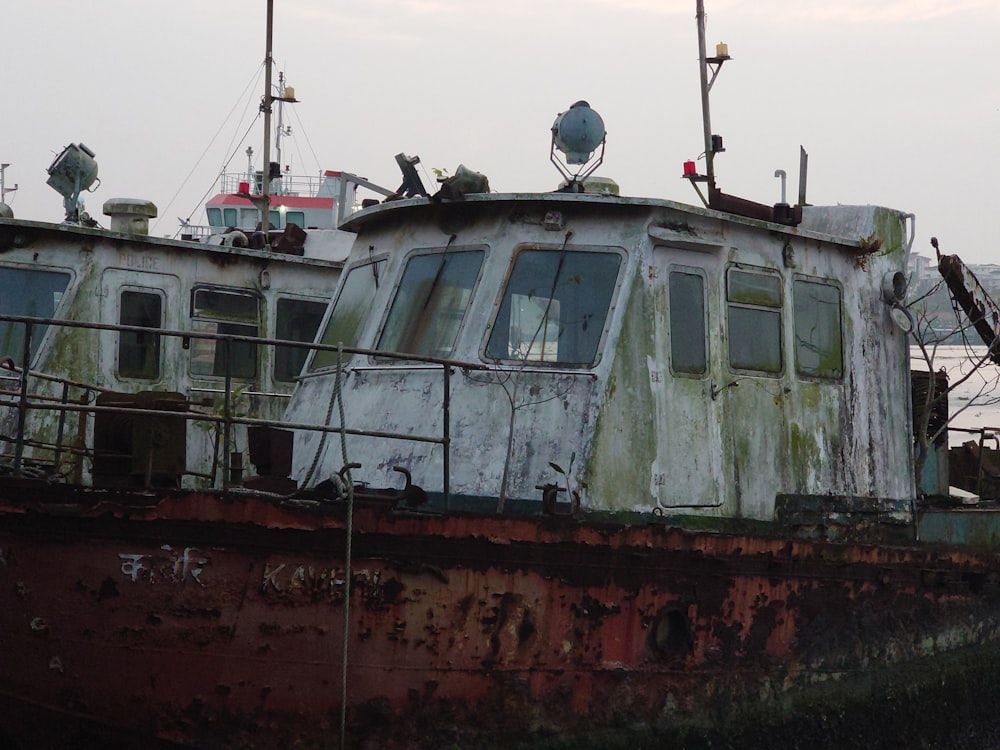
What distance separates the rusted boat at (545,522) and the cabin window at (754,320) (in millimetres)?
19

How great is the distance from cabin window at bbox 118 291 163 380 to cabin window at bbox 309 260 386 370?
9.27 ft

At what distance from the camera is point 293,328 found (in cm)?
1222

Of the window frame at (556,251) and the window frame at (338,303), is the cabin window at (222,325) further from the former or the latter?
the window frame at (556,251)

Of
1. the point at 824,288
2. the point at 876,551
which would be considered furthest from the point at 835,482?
the point at 824,288

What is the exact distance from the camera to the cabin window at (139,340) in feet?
37.5

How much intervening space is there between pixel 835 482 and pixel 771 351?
0.99 meters

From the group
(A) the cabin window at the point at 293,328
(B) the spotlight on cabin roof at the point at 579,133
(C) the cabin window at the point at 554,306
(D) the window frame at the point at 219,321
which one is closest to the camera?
(C) the cabin window at the point at 554,306

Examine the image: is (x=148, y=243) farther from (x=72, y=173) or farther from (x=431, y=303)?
(x=431, y=303)

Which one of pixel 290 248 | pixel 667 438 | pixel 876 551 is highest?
pixel 290 248

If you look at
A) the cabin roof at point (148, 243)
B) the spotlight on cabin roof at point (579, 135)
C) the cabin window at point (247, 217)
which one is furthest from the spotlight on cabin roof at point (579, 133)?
the cabin window at point (247, 217)

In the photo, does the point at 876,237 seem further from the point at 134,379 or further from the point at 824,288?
the point at 134,379

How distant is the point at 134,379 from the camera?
11438 mm

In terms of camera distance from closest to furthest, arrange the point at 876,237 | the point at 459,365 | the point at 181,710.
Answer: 1. the point at 181,710
2. the point at 459,365
3. the point at 876,237

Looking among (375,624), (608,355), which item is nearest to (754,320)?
(608,355)
